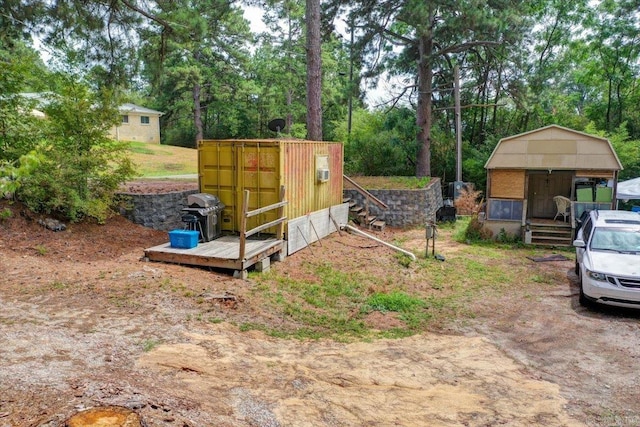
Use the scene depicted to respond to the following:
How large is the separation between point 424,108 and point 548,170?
6.74m

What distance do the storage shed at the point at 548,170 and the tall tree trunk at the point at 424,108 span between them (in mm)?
5697

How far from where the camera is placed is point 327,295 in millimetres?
8453

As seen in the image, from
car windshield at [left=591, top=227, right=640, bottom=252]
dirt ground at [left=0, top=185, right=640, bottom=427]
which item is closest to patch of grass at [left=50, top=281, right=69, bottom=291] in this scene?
dirt ground at [left=0, top=185, right=640, bottom=427]

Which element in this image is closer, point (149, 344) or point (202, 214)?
point (149, 344)

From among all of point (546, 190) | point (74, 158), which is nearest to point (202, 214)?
point (74, 158)

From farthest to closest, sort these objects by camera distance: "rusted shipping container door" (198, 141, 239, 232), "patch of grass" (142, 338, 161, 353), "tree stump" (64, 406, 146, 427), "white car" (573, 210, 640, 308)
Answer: "rusted shipping container door" (198, 141, 239, 232) < "white car" (573, 210, 640, 308) < "patch of grass" (142, 338, 161, 353) < "tree stump" (64, 406, 146, 427)

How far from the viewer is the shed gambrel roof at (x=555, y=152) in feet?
44.3

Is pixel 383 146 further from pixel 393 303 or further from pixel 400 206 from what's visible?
pixel 393 303

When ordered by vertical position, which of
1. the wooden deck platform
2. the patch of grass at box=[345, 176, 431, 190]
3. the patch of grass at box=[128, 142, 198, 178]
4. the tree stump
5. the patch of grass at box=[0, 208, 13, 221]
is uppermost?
the patch of grass at box=[128, 142, 198, 178]

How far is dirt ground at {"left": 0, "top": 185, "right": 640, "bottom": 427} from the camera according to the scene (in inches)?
150

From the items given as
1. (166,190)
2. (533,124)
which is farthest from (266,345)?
(533,124)

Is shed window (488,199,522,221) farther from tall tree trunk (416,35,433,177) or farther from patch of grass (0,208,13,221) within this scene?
patch of grass (0,208,13,221)

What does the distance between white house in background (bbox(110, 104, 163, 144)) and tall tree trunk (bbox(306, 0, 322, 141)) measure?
69.2 ft

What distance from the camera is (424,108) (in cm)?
1948
